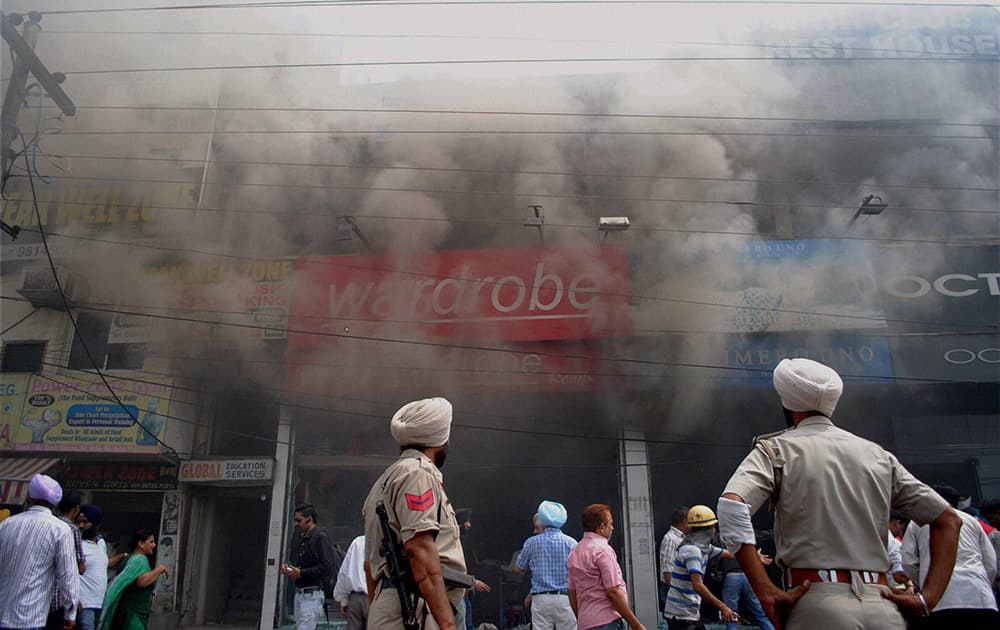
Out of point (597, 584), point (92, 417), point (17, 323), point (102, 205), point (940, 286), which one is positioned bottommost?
point (597, 584)

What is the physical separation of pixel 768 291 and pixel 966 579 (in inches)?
288

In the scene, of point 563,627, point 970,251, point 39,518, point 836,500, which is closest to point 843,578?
point 836,500

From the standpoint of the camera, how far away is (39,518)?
3.09 meters

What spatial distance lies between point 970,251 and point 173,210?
45.3 ft

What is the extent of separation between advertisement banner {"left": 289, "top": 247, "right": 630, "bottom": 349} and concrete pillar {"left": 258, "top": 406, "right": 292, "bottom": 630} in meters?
1.47

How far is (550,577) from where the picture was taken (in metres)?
4.17

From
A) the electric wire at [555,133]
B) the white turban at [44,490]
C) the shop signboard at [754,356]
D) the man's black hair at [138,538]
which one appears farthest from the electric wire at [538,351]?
the white turban at [44,490]

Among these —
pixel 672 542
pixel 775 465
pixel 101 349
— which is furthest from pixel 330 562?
pixel 101 349

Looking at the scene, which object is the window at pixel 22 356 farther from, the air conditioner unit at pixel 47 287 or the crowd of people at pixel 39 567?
the crowd of people at pixel 39 567

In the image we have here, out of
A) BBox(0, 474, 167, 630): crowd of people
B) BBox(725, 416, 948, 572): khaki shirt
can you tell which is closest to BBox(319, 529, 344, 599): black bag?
BBox(0, 474, 167, 630): crowd of people

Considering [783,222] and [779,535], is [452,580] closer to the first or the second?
[779,535]

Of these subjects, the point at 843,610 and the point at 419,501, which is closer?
the point at 843,610

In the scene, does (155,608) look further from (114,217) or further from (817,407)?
(817,407)

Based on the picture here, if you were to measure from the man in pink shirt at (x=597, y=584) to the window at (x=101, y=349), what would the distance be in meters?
9.82
